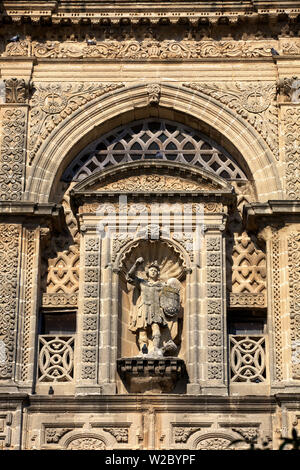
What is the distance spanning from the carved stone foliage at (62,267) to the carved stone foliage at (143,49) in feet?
8.77

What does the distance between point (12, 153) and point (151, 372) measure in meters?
4.35

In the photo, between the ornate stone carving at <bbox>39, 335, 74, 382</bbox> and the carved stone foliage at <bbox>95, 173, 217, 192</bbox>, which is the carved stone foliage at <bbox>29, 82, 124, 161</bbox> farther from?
the ornate stone carving at <bbox>39, 335, 74, 382</bbox>

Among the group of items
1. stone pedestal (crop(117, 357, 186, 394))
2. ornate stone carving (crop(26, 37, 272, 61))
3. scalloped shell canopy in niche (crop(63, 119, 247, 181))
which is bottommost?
stone pedestal (crop(117, 357, 186, 394))

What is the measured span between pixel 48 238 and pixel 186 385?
3256 mm

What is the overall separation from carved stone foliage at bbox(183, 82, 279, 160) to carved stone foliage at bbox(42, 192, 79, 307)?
3049 mm

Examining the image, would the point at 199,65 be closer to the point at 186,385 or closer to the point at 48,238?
the point at 48,238

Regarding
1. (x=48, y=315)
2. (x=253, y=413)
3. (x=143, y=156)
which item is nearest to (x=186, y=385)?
(x=253, y=413)

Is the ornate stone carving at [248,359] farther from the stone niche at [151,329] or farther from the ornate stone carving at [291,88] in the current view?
the ornate stone carving at [291,88]

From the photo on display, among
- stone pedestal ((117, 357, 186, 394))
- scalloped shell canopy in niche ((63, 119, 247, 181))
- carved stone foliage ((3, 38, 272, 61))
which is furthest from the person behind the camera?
carved stone foliage ((3, 38, 272, 61))

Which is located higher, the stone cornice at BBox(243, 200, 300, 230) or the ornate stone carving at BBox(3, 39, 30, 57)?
the ornate stone carving at BBox(3, 39, 30, 57)

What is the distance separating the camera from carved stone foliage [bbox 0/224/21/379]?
22844mm

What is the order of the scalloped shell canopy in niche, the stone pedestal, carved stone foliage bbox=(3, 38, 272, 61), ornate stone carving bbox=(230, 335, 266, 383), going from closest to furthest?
the stone pedestal < ornate stone carving bbox=(230, 335, 266, 383) < the scalloped shell canopy in niche < carved stone foliage bbox=(3, 38, 272, 61)

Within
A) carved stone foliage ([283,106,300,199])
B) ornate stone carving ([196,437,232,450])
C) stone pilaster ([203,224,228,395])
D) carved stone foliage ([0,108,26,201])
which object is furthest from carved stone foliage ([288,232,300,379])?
carved stone foliage ([0,108,26,201])

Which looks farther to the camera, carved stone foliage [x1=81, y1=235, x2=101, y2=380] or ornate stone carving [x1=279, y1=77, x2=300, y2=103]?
ornate stone carving [x1=279, y1=77, x2=300, y2=103]
